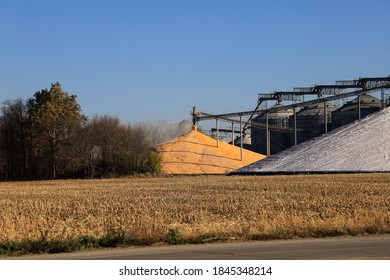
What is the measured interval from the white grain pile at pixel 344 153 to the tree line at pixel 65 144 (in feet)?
43.6

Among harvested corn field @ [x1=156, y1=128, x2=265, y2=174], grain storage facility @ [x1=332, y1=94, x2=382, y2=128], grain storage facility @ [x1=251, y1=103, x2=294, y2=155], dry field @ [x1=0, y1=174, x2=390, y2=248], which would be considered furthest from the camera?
grain storage facility @ [x1=251, y1=103, x2=294, y2=155]

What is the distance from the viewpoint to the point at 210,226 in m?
19.2

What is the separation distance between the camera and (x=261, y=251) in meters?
14.2

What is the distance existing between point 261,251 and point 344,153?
53046 mm

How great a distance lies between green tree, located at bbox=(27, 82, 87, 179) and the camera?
3024 inches

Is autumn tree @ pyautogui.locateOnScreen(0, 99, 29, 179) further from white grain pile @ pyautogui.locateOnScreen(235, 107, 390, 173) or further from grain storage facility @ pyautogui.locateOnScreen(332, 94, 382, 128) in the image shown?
grain storage facility @ pyautogui.locateOnScreen(332, 94, 382, 128)

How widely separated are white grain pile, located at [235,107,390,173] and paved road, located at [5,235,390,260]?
154ft

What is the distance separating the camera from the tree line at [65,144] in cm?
7450

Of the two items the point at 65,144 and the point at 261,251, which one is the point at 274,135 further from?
the point at 261,251

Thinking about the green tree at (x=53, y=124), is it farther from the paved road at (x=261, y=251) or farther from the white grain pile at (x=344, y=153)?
the paved road at (x=261, y=251)

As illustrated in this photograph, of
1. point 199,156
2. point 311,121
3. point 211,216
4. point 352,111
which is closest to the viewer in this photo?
point 211,216

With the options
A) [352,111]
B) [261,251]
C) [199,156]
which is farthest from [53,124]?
[261,251]

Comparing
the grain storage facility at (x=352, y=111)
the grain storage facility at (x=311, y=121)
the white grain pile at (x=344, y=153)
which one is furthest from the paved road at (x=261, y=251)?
the grain storage facility at (x=311, y=121)

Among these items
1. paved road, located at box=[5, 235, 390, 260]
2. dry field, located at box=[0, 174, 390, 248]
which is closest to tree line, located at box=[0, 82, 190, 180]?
dry field, located at box=[0, 174, 390, 248]
